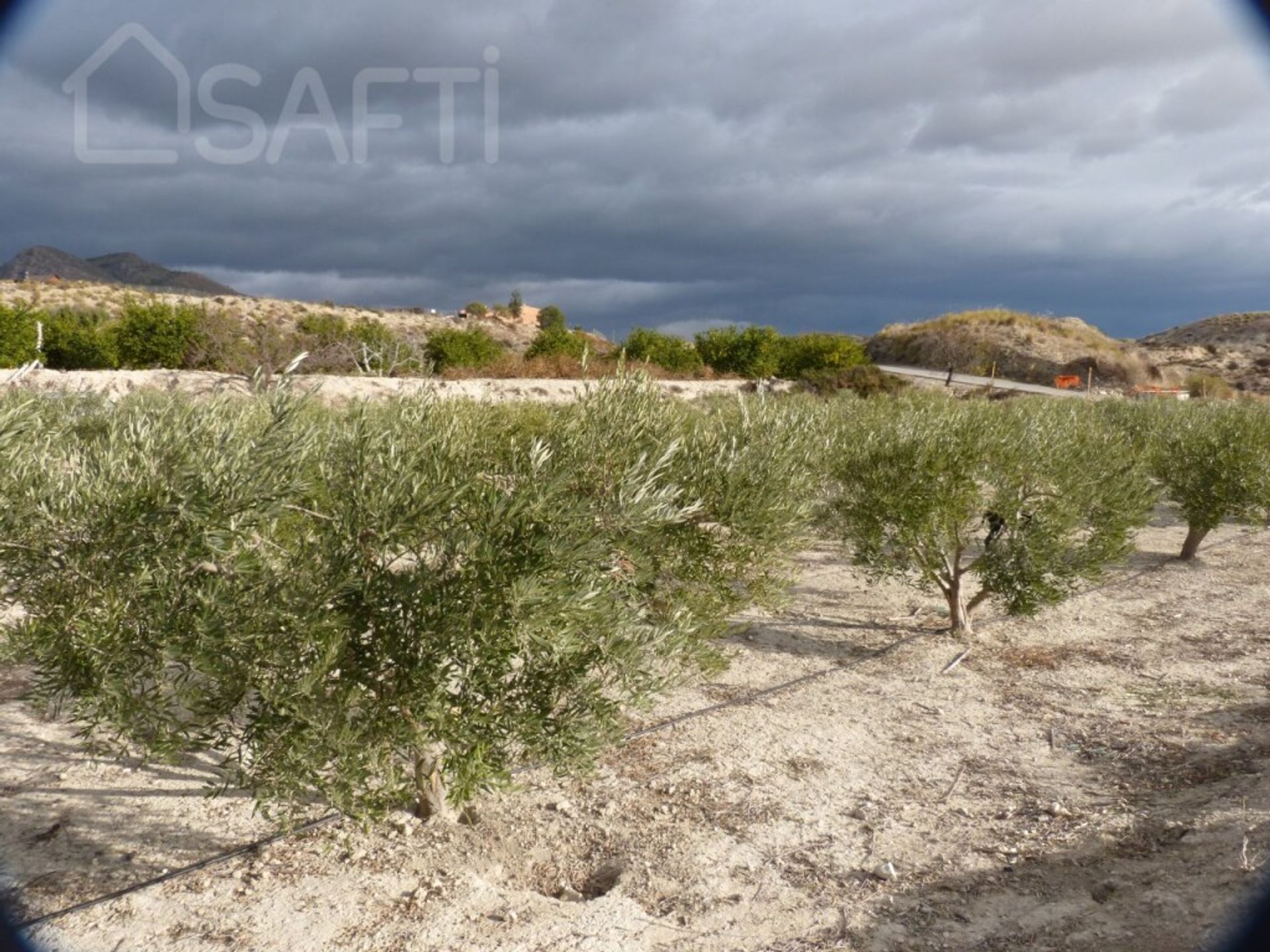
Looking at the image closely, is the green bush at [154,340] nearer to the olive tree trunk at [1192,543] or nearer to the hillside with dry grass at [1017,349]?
the olive tree trunk at [1192,543]

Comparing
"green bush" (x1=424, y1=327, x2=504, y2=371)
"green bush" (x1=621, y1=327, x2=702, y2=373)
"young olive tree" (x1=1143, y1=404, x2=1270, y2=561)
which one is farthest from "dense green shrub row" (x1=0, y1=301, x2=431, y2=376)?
"young olive tree" (x1=1143, y1=404, x2=1270, y2=561)

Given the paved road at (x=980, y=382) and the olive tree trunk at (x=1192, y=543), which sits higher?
the paved road at (x=980, y=382)

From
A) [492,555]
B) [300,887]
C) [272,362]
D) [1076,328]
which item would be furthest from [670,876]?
[1076,328]

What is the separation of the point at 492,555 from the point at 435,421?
1878 mm

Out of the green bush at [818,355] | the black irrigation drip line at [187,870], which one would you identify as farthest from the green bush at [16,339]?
the black irrigation drip line at [187,870]

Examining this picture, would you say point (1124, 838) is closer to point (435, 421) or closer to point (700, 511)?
point (700, 511)

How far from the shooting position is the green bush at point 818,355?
52.5 m

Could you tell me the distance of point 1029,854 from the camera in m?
7.21

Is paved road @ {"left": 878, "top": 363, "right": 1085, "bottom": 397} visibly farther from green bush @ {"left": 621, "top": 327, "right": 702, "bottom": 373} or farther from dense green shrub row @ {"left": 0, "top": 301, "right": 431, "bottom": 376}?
dense green shrub row @ {"left": 0, "top": 301, "right": 431, "bottom": 376}

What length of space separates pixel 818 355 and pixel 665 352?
9353mm

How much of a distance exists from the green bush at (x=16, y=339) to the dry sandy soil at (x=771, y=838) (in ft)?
127

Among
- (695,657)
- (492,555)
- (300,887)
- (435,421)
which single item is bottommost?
(300,887)

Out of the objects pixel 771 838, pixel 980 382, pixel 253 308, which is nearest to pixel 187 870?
pixel 771 838

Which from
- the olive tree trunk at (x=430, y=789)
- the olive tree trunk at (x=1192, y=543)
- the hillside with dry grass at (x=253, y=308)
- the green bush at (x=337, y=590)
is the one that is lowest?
the olive tree trunk at (x=430, y=789)
